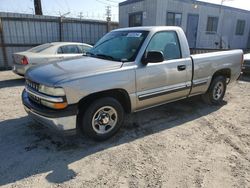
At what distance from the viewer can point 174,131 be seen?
13.6 feet

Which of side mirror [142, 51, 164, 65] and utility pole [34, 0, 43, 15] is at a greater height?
utility pole [34, 0, 43, 15]

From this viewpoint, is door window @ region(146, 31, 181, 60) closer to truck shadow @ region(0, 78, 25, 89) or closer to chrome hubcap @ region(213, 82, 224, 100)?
chrome hubcap @ region(213, 82, 224, 100)

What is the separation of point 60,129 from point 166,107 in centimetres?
300

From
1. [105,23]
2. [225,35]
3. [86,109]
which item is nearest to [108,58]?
[86,109]

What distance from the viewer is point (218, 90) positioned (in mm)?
5594

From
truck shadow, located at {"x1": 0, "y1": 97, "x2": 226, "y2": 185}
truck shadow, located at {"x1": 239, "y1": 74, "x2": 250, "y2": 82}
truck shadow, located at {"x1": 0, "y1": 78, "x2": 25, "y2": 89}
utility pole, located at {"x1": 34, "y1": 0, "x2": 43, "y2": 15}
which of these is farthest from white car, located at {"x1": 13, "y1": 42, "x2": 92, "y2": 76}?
utility pole, located at {"x1": 34, "y1": 0, "x2": 43, "y2": 15}

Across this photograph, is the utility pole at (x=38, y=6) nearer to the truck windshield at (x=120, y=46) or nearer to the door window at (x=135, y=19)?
the door window at (x=135, y=19)

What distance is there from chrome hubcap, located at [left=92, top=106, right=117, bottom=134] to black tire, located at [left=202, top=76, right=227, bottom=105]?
2.79 metres

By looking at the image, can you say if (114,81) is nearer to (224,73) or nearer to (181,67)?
(181,67)

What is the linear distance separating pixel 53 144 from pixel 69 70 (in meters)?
1.26

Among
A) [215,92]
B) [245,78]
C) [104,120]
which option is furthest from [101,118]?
[245,78]

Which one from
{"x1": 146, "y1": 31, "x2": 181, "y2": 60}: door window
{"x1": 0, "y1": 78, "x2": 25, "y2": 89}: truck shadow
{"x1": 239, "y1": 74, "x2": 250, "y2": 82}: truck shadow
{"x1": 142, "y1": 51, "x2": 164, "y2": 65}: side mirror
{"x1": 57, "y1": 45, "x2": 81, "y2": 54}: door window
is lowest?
{"x1": 0, "y1": 78, "x2": 25, "y2": 89}: truck shadow

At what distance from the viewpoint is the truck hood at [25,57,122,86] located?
125 inches

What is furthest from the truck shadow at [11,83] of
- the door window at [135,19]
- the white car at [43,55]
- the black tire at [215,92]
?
the door window at [135,19]
